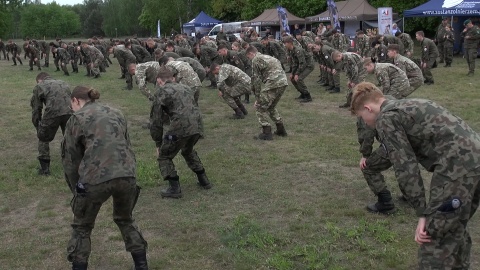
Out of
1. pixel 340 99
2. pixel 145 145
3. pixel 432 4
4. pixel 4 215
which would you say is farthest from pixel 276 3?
pixel 4 215

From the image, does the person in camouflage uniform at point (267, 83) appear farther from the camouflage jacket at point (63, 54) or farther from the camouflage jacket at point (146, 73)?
the camouflage jacket at point (63, 54)

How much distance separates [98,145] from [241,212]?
267cm

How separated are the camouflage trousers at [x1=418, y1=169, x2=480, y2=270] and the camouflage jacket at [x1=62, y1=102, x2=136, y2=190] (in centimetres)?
244

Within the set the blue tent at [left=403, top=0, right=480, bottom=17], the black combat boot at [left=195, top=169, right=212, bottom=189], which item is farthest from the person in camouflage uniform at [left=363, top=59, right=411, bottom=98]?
the blue tent at [left=403, top=0, right=480, bottom=17]

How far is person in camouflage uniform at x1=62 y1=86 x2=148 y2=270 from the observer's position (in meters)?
4.39

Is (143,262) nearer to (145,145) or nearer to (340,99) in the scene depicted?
(145,145)

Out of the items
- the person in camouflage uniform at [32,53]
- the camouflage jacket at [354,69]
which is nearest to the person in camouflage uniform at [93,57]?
the person in camouflage uniform at [32,53]

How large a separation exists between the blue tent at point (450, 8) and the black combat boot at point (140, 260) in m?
20.6

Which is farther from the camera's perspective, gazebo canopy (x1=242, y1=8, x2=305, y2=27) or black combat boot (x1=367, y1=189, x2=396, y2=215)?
gazebo canopy (x1=242, y1=8, x2=305, y2=27)

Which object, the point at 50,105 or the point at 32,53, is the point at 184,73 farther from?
the point at 32,53

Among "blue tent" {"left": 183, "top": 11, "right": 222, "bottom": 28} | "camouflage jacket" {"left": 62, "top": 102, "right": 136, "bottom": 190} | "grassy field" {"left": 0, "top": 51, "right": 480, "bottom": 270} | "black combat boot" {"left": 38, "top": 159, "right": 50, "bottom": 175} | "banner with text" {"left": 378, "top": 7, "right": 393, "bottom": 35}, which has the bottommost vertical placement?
"grassy field" {"left": 0, "top": 51, "right": 480, "bottom": 270}

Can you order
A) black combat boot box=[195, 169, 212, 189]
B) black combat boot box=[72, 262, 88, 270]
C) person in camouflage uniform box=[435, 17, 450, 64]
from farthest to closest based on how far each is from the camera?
A: person in camouflage uniform box=[435, 17, 450, 64], black combat boot box=[195, 169, 212, 189], black combat boot box=[72, 262, 88, 270]

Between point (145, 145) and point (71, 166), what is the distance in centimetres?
568

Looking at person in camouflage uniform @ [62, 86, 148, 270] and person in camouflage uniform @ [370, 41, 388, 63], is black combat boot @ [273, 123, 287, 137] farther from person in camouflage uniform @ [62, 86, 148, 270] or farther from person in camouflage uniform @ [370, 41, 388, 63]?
person in camouflage uniform @ [370, 41, 388, 63]
